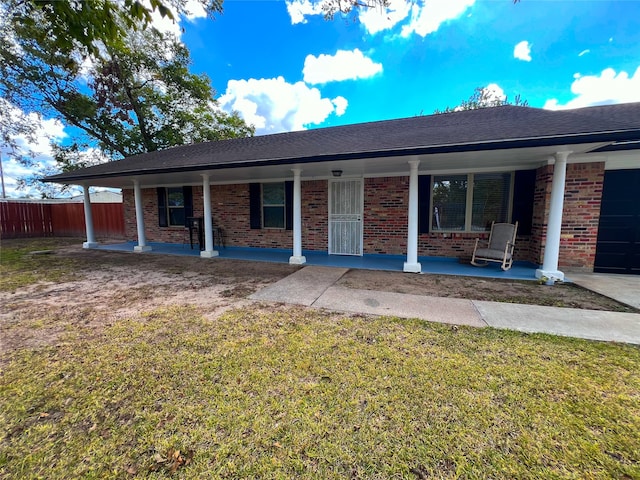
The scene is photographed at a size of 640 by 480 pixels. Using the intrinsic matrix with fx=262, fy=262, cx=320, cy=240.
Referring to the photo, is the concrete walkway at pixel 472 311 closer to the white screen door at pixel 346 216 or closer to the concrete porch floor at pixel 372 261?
the concrete porch floor at pixel 372 261

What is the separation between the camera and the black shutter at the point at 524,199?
6.17 meters

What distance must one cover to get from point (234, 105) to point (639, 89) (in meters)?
21.3

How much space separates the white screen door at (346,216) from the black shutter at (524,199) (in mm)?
3749

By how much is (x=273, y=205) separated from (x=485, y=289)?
6305 millimetres

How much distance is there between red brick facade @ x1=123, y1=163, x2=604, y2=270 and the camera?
560cm

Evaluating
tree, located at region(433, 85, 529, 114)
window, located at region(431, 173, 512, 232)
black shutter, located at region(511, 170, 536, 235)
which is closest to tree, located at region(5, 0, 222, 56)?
window, located at region(431, 173, 512, 232)

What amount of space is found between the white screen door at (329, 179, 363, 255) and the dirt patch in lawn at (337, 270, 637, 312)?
2.10 m

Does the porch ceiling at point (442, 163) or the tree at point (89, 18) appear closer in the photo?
the tree at point (89, 18)

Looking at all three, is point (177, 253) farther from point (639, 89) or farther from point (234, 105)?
point (639, 89)

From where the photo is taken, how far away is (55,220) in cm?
1389

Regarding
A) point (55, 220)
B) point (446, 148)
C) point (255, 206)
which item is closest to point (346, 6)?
point (446, 148)

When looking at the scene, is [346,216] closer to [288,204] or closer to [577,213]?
[288,204]

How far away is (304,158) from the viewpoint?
18.4 ft

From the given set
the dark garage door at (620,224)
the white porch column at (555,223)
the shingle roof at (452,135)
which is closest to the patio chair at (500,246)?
the white porch column at (555,223)
